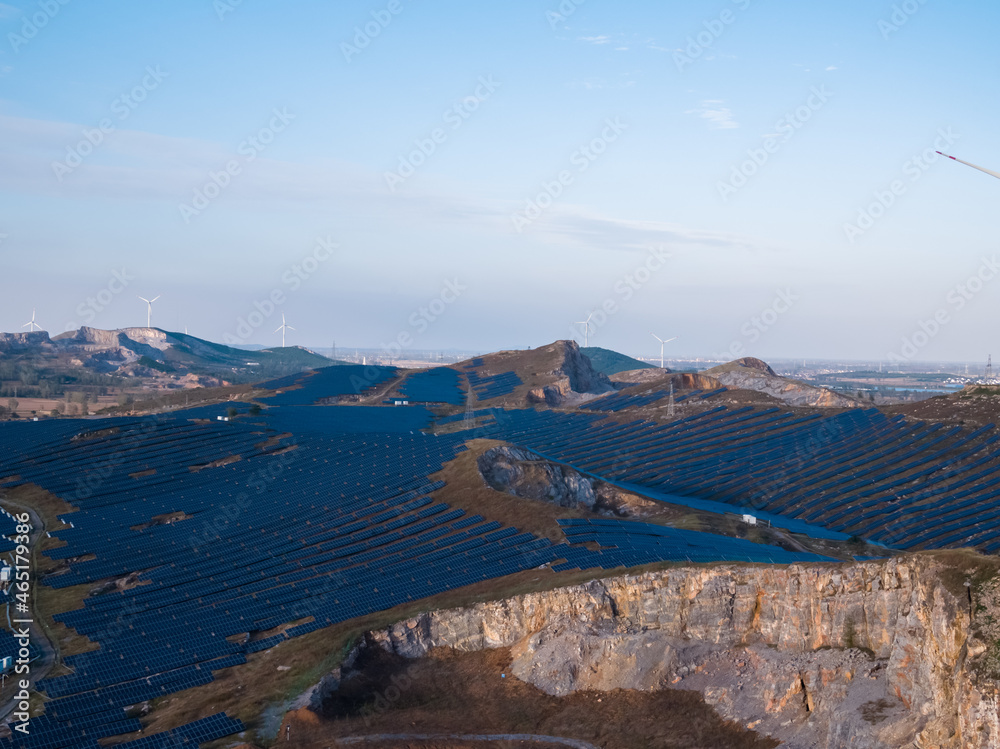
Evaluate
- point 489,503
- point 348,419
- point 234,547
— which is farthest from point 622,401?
point 234,547

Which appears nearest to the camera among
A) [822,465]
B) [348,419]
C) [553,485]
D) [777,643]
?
[777,643]

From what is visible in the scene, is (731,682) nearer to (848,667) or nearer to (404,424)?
(848,667)

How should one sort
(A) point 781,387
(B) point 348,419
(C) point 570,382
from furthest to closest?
(C) point 570,382, (A) point 781,387, (B) point 348,419

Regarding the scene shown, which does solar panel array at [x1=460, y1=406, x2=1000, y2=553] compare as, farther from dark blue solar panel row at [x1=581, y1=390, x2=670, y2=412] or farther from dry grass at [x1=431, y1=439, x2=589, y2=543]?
dry grass at [x1=431, y1=439, x2=589, y2=543]

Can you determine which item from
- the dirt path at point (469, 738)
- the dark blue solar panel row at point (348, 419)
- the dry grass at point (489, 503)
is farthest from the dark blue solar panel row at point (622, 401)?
the dirt path at point (469, 738)

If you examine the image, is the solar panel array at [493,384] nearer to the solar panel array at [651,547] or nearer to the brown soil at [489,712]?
the solar panel array at [651,547]

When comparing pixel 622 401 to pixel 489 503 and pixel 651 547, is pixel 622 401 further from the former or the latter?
pixel 651 547
